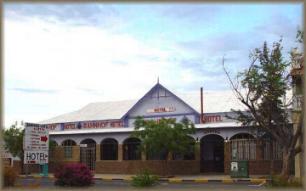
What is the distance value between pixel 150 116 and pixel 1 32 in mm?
30356

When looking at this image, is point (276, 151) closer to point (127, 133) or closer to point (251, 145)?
point (251, 145)

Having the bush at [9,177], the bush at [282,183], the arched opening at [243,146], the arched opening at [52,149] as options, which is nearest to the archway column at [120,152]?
the arched opening at [52,149]

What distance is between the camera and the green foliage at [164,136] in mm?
31828

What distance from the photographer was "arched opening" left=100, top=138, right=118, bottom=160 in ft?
131

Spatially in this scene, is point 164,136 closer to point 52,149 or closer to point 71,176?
point 52,149

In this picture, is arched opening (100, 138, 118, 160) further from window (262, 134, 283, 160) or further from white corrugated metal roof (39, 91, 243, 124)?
window (262, 134, 283, 160)

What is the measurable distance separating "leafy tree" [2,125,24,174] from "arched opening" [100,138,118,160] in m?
5.90

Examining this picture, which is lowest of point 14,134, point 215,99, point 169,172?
point 169,172

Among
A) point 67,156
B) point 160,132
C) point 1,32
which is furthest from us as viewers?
point 67,156

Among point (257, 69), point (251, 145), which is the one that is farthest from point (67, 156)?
point (257, 69)

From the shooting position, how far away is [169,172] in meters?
35.4

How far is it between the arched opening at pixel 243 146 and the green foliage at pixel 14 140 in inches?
580

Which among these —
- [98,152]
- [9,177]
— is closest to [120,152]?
[98,152]

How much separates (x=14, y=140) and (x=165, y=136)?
12063mm
